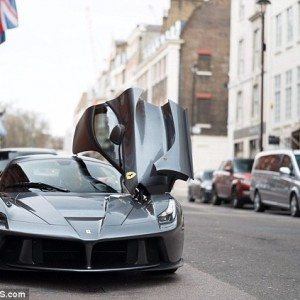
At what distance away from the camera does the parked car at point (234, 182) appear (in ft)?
83.4

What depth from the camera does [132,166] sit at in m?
7.94

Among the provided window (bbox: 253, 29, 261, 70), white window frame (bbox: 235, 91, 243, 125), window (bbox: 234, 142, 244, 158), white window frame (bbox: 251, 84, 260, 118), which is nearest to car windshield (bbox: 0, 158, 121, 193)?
white window frame (bbox: 251, 84, 260, 118)

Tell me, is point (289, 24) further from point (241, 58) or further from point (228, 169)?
point (228, 169)

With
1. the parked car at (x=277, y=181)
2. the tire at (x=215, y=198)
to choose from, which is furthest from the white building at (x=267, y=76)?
the parked car at (x=277, y=181)

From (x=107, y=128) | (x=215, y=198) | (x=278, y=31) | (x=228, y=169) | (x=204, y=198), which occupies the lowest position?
(x=204, y=198)

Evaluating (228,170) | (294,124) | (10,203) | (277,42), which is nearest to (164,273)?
(10,203)

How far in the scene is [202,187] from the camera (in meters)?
31.4

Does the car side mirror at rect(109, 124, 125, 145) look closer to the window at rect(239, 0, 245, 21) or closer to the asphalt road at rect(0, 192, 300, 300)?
the asphalt road at rect(0, 192, 300, 300)

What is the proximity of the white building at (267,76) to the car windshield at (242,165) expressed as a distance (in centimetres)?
887

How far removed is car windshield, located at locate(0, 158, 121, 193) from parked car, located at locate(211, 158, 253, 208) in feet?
56.3

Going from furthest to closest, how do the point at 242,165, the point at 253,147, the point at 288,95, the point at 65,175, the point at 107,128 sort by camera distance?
the point at 253,147, the point at 288,95, the point at 242,165, the point at 107,128, the point at 65,175

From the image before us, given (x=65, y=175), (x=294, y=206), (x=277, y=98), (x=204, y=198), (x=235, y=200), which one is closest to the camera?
(x=65, y=175)

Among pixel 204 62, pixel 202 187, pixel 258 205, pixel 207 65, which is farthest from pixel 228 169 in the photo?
pixel 204 62

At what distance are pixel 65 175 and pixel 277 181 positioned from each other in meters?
13.9
